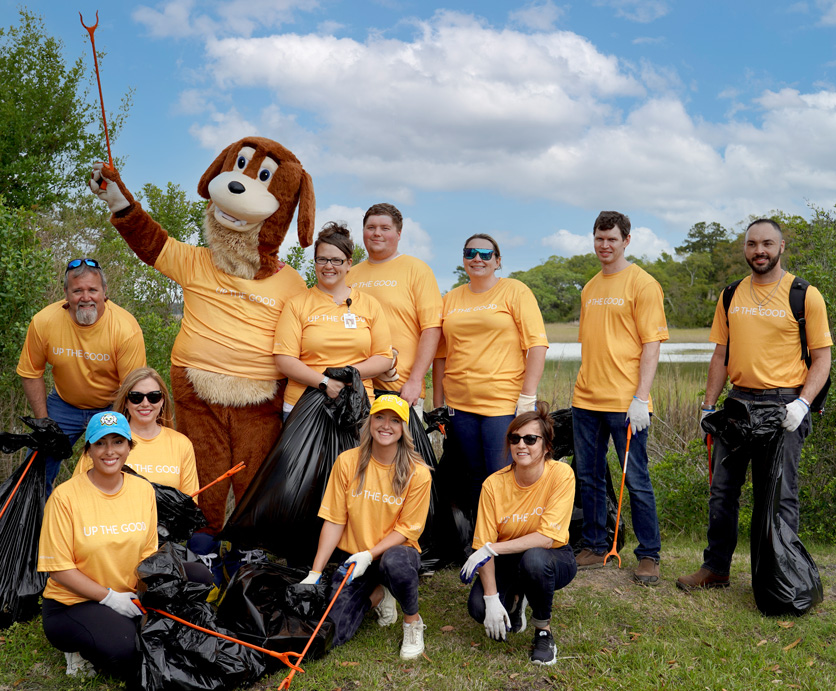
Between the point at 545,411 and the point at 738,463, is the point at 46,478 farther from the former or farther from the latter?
the point at 738,463

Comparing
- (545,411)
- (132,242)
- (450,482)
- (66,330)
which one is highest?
(132,242)

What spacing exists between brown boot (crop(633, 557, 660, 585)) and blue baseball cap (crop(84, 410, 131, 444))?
9.04 feet

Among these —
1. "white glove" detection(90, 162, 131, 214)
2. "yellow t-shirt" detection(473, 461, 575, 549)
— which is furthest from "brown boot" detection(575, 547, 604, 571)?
"white glove" detection(90, 162, 131, 214)

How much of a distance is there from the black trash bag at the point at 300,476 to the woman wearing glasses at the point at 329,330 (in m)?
0.10

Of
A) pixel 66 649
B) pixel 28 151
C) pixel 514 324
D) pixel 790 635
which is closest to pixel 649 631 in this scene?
pixel 790 635

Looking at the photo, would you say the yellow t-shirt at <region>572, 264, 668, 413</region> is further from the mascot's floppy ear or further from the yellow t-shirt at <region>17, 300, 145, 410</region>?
the yellow t-shirt at <region>17, 300, 145, 410</region>

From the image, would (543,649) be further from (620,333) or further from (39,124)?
(39,124)

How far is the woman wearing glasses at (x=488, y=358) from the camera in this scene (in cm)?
380

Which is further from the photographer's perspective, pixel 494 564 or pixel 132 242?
pixel 132 242

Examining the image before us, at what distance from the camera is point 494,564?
10.3 ft

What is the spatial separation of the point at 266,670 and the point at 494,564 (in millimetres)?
1039

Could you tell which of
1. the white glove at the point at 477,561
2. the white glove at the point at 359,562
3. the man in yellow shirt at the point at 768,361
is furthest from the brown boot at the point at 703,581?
the white glove at the point at 359,562

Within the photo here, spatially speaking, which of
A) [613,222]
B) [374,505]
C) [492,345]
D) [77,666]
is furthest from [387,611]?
[613,222]

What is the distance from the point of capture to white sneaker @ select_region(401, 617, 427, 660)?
121 inches
